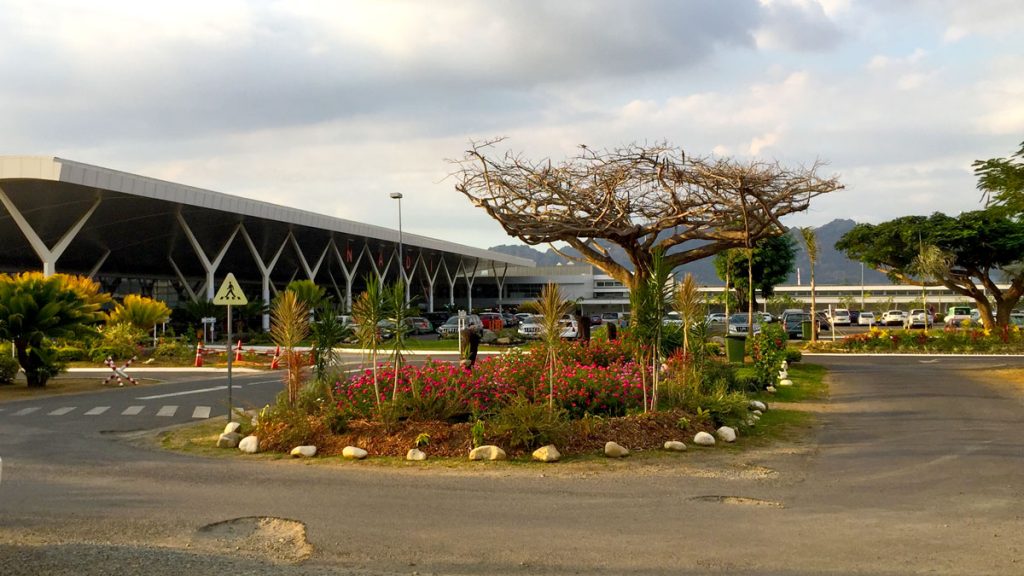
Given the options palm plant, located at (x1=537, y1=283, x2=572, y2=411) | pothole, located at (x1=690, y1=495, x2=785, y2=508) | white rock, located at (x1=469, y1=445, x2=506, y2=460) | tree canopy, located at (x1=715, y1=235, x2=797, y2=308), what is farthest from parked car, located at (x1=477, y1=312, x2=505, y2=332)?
pothole, located at (x1=690, y1=495, x2=785, y2=508)

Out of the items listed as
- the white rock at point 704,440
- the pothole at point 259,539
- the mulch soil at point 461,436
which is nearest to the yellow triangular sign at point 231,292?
the mulch soil at point 461,436

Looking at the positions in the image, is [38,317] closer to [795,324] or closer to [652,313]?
[652,313]

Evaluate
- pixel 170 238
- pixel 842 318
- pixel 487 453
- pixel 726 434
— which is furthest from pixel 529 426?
pixel 842 318

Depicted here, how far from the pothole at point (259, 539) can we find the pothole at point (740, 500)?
158 inches

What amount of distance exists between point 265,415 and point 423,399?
242 centimetres

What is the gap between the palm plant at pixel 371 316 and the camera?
12203 millimetres

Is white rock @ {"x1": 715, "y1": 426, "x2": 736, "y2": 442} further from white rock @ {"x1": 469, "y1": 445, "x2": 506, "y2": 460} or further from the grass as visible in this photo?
the grass

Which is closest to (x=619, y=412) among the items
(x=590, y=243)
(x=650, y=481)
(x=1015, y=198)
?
(x=650, y=481)

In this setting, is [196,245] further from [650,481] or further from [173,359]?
[650,481]

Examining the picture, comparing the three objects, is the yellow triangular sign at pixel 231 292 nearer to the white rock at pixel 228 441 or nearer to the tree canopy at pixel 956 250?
the white rock at pixel 228 441

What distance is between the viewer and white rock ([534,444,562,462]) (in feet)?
34.6

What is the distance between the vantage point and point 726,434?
12.2 meters

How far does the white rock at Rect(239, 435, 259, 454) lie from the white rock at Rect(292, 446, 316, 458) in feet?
2.39

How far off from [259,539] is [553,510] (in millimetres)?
2719
